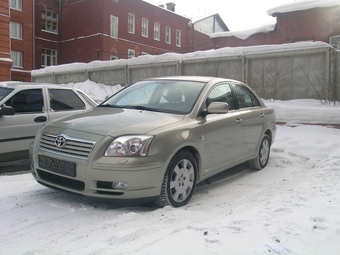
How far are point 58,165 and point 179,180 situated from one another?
1375 millimetres

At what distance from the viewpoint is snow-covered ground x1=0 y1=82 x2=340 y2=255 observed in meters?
2.84

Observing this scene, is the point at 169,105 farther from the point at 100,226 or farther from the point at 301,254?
the point at 301,254

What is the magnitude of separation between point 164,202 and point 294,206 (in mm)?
1459

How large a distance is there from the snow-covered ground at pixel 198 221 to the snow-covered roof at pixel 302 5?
17.4 metres

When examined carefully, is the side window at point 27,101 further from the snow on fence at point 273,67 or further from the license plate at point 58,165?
the snow on fence at point 273,67

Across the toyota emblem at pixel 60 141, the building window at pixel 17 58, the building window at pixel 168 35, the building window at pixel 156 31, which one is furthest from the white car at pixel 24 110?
the building window at pixel 168 35

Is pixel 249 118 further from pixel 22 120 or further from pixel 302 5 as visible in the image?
pixel 302 5

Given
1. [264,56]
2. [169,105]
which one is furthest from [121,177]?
[264,56]

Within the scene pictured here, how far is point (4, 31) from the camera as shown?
58.5 ft

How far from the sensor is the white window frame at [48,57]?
35234 mm

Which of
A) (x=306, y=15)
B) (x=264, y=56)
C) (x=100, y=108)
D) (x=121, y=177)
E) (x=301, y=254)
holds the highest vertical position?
(x=306, y=15)

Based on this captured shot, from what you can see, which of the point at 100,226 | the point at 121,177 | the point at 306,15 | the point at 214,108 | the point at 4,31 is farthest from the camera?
the point at 306,15

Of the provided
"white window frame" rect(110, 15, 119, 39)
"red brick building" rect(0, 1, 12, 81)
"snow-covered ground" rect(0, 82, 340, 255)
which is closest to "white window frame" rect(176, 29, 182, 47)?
"white window frame" rect(110, 15, 119, 39)

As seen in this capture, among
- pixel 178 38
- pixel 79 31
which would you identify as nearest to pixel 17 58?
pixel 79 31
